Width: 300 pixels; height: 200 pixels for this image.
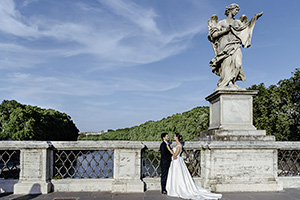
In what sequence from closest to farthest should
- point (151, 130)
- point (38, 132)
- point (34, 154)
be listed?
point (34, 154)
point (38, 132)
point (151, 130)

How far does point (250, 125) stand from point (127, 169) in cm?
385

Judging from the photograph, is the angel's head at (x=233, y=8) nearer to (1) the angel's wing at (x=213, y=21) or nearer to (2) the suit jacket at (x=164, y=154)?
(1) the angel's wing at (x=213, y=21)

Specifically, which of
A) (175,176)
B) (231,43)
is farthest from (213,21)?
(175,176)

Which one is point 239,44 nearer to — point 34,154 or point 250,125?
point 250,125

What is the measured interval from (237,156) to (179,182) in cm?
189

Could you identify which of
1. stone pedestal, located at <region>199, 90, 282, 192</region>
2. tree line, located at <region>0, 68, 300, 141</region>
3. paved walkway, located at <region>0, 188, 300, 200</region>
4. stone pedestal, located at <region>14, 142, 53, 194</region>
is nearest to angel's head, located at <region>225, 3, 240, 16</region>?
stone pedestal, located at <region>199, 90, 282, 192</region>

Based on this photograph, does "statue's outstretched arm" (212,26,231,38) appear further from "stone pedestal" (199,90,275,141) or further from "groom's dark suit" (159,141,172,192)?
"groom's dark suit" (159,141,172,192)

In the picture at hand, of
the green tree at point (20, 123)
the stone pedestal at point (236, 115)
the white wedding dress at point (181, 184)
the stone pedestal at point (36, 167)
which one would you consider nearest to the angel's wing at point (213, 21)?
the stone pedestal at point (236, 115)

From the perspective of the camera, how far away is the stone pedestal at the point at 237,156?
23.7 feet

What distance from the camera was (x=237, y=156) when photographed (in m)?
7.33

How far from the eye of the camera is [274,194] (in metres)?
7.00

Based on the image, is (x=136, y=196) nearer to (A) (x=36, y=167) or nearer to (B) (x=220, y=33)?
(A) (x=36, y=167)

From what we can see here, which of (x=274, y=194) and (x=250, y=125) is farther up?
(x=250, y=125)

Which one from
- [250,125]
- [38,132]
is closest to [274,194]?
[250,125]
